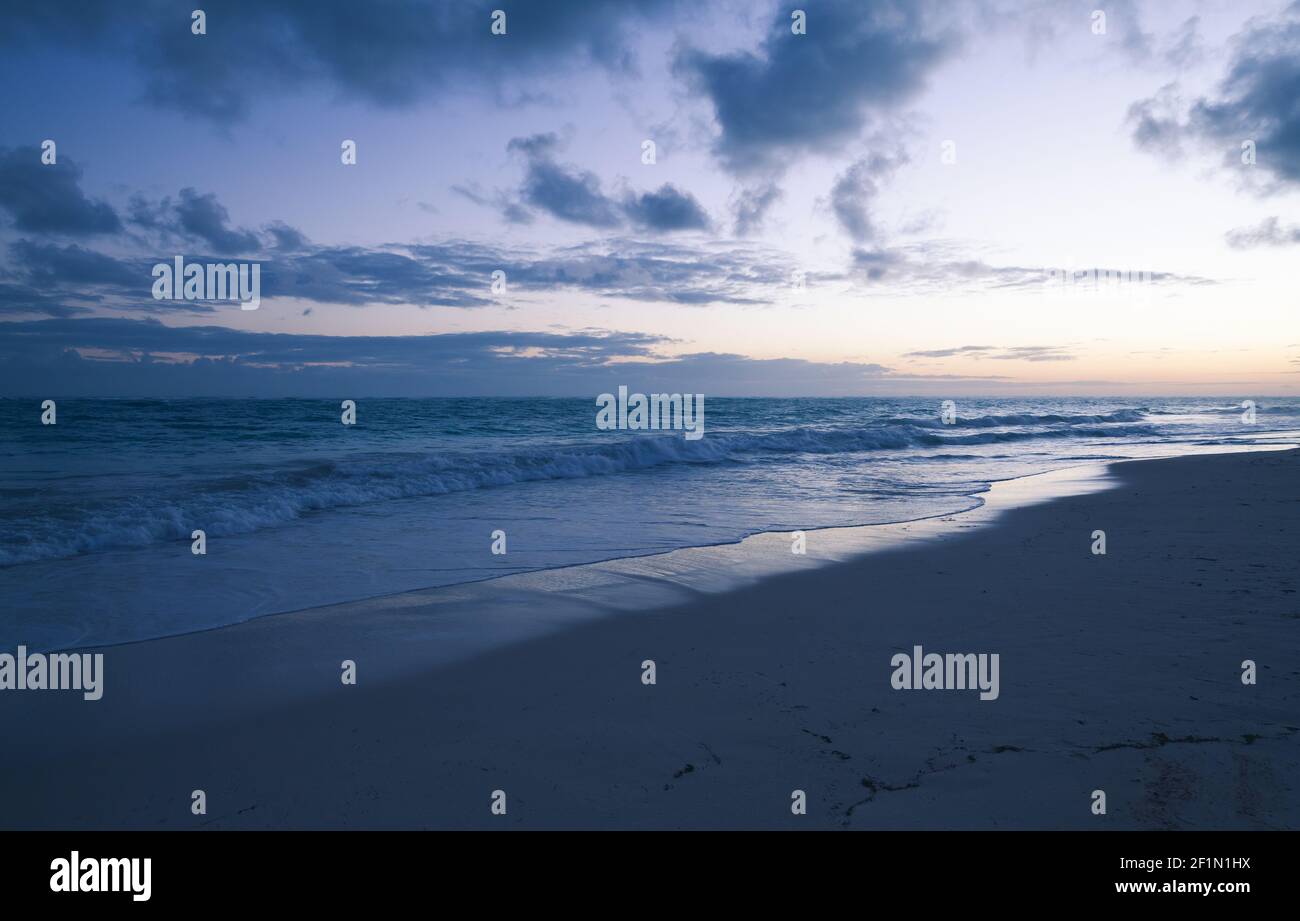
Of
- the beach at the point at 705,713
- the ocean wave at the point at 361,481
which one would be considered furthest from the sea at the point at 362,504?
the beach at the point at 705,713

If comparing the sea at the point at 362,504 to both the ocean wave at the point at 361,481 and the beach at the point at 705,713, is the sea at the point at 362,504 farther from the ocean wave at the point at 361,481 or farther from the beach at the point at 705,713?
the beach at the point at 705,713

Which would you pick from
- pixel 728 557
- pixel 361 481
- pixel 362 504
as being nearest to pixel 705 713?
pixel 728 557

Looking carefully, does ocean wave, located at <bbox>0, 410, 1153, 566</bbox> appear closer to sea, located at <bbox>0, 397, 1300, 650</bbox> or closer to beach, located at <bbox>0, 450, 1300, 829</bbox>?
sea, located at <bbox>0, 397, 1300, 650</bbox>

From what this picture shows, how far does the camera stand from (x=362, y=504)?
46.0 feet

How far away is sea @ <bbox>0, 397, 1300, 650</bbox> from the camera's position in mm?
7590

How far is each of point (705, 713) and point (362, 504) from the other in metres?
11.5

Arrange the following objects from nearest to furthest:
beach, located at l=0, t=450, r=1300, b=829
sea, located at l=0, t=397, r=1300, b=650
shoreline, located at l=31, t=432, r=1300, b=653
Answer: beach, located at l=0, t=450, r=1300, b=829
shoreline, located at l=31, t=432, r=1300, b=653
sea, located at l=0, t=397, r=1300, b=650

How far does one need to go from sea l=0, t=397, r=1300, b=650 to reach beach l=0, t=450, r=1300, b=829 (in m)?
1.42

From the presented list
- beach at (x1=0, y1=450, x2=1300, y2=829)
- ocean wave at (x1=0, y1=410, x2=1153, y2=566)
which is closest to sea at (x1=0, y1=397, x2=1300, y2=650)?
ocean wave at (x1=0, y1=410, x2=1153, y2=566)
